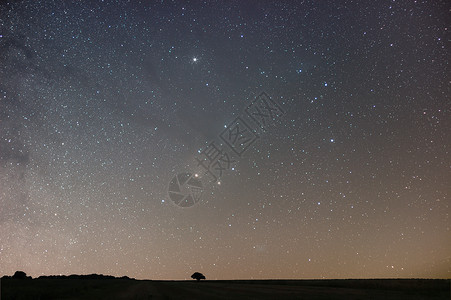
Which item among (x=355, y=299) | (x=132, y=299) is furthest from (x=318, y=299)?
(x=132, y=299)

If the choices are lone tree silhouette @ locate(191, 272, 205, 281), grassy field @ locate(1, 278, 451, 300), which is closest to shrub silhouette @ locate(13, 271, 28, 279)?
lone tree silhouette @ locate(191, 272, 205, 281)

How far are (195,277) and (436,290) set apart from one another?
42.7 metres

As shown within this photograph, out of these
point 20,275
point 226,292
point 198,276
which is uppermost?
point 20,275

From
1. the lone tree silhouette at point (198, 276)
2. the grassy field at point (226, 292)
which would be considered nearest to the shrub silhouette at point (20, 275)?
the lone tree silhouette at point (198, 276)

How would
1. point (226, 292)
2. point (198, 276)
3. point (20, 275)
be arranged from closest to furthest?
point (226, 292)
point (198, 276)
point (20, 275)

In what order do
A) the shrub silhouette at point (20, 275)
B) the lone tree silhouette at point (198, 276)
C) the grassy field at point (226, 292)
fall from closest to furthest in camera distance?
the grassy field at point (226, 292)
the lone tree silhouette at point (198, 276)
the shrub silhouette at point (20, 275)

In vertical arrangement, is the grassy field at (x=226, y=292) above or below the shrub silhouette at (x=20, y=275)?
below

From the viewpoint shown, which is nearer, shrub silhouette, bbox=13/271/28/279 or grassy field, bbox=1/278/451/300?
grassy field, bbox=1/278/451/300

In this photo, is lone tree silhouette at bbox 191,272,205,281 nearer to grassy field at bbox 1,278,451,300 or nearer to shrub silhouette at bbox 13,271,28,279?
shrub silhouette at bbox 13,271,28,279

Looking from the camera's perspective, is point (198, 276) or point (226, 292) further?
point (198, 276)

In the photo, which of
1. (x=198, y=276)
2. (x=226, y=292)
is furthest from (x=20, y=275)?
(x=226, y=292)

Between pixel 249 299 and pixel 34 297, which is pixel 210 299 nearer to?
pixel 249 299

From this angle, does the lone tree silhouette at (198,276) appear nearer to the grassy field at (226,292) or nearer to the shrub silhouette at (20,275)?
the shrub silhouette at (20,275)

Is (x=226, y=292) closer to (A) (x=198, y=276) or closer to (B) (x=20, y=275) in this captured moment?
(A) (x=198, y=276)
